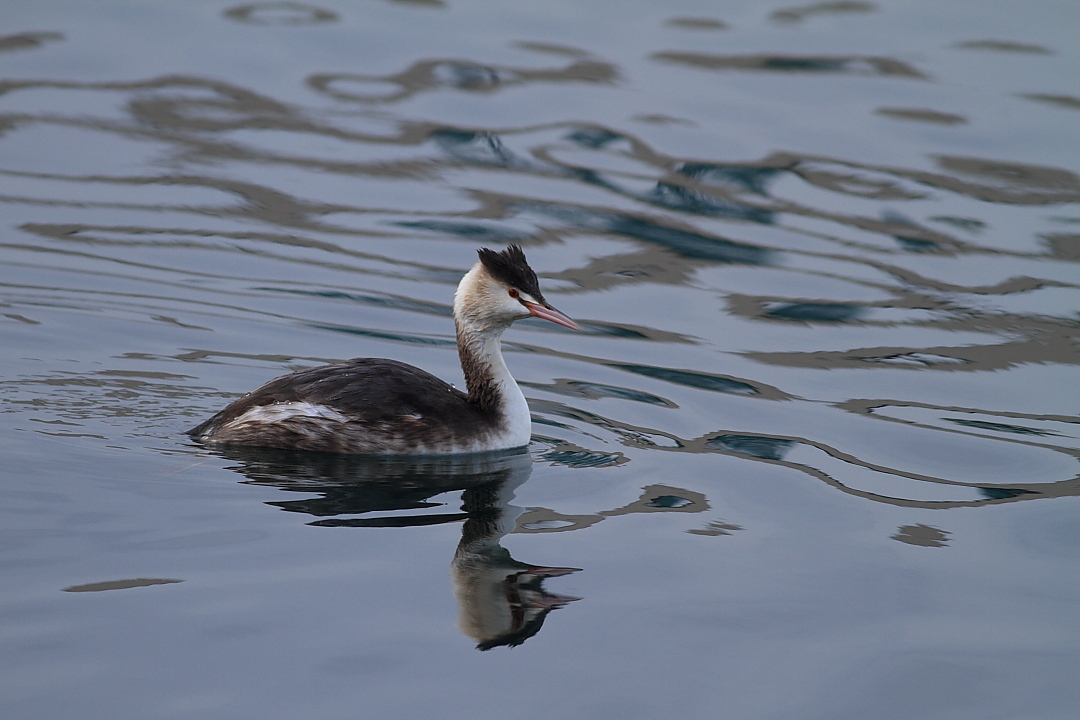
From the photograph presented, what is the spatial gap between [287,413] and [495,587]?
2046 mm

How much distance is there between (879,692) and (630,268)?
21.8 feet

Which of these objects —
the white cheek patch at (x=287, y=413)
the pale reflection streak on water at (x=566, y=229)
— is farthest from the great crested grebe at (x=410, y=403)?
the pale reflection streak on water at (x=566, y=229)

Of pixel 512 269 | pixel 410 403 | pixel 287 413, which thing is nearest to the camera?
pixel 287 413

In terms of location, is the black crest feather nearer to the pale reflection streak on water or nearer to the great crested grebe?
the great crested grebe

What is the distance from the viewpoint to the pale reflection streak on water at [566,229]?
9.59m

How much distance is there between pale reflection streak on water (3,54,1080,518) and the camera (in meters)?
9.59

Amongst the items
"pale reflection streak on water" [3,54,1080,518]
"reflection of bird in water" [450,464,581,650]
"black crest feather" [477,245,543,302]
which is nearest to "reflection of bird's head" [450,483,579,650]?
"reflection of bird in water" [450,464,581,650]

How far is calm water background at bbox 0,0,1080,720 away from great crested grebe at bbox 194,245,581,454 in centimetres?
22

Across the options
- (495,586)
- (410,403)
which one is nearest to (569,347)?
(410,403)

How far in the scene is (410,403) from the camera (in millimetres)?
7945

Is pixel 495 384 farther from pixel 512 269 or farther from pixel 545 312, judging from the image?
pixel 512 269

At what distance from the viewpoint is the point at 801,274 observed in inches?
466

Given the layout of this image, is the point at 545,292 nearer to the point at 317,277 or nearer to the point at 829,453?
the point at 317,277

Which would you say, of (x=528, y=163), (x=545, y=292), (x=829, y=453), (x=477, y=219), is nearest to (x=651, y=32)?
(x=528, y=163)
